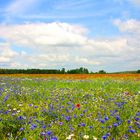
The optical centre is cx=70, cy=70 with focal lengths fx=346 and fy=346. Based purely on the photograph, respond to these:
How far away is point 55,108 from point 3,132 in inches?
74.0

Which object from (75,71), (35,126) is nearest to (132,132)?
(35,126)

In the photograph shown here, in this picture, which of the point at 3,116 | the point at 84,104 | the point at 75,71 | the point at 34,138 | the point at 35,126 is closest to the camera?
the point at 34,138

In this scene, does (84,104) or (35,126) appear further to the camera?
(84,104)

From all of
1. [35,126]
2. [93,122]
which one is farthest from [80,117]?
[35,126]

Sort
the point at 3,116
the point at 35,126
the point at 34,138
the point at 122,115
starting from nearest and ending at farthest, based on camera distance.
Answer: the point at 34,138 < the point at 35,126 < the point at 3,116 < the point at 122,115

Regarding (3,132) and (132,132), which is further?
(3,132)

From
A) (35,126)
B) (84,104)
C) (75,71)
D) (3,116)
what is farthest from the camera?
(75,71)

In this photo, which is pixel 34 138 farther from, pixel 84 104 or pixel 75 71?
Result: pixel 75 71

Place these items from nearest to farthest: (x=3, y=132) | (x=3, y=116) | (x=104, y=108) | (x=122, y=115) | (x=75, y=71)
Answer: (x=3, y=132) < (x=3, y=116) < (x=122, y=115) < (x=104, y=108) < (x=75, y=71)

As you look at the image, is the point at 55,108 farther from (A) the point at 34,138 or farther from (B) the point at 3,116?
(A) the point at 34,138

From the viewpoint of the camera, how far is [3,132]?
627cm

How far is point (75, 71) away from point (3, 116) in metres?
37.5

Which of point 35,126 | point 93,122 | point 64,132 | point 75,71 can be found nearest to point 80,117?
point 93,122

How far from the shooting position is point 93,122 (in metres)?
6.48
